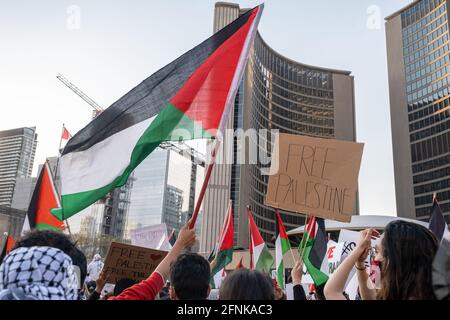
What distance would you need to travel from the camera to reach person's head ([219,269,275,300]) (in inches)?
78.4

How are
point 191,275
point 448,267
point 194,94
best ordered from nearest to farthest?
point 448,267 < point 191,275 < point 194,94

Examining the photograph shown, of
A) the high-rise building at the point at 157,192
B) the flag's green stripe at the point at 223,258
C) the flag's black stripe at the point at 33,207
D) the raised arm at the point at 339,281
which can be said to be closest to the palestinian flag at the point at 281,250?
the flag's green stripe at the point at 223,258

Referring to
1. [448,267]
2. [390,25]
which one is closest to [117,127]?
[448,267]

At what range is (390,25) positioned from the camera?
299 ft

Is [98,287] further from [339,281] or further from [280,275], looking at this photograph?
[280,275]

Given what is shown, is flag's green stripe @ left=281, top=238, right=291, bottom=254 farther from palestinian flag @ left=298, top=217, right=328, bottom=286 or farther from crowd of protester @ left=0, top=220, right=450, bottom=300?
crowd of protester @ left=0, top=220, right=450, bottom=300

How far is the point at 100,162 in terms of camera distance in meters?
4.59

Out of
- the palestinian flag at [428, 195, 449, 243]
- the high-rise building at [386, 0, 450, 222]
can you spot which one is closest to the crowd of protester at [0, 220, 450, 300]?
the palestinian flag at [428, 195, 449, 243]

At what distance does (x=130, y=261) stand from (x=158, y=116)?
5.36ft

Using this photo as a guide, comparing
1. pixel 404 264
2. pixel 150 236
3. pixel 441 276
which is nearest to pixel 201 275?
pixel 404 264
